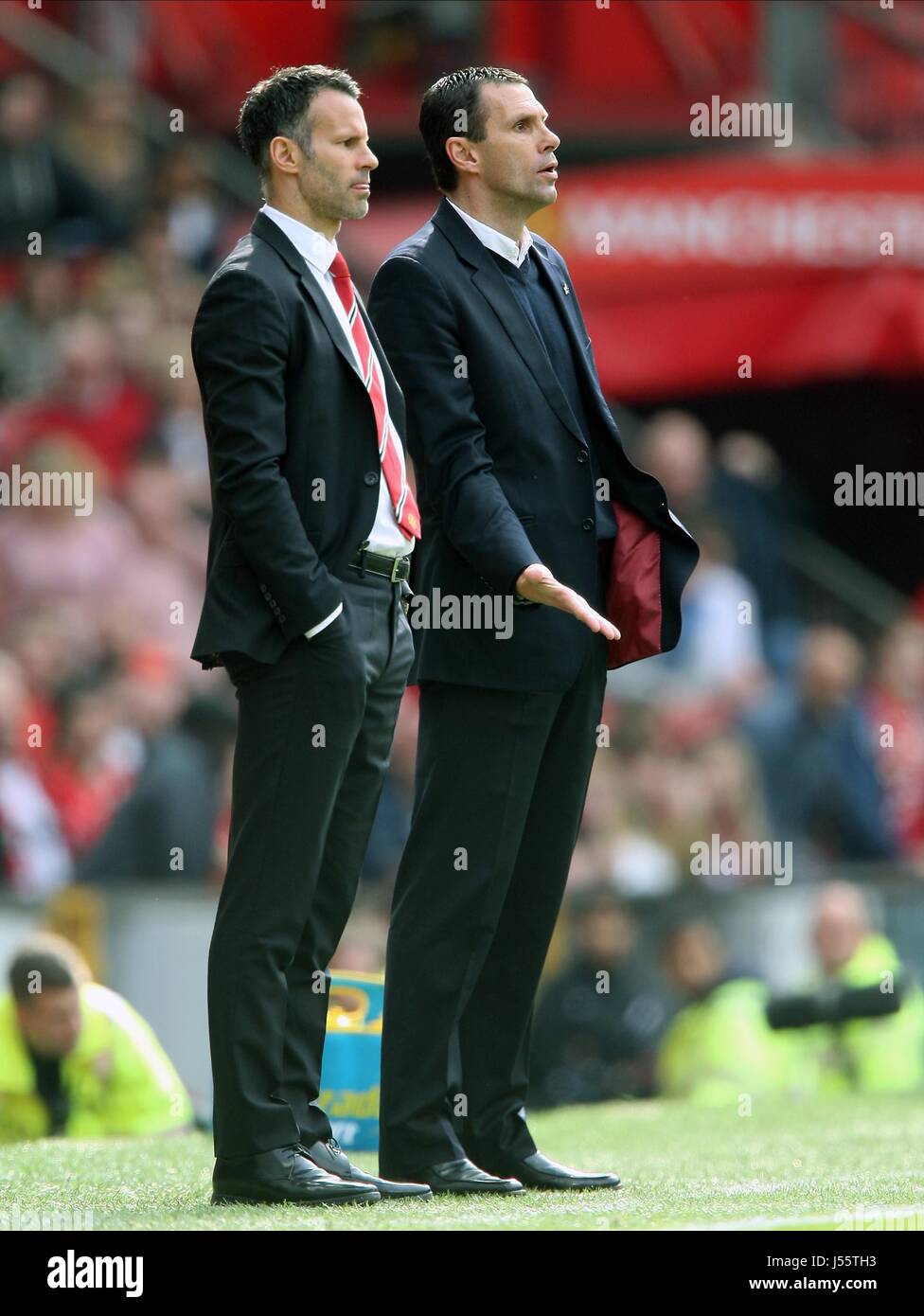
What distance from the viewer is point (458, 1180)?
5227 millimetres

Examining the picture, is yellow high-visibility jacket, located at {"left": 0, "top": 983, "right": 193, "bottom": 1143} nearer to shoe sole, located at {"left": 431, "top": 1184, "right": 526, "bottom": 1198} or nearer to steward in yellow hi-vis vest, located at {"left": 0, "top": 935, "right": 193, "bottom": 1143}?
steward in yellow hi-vis vest, located at {"left": 0, "top": 935, "right": 193, "bottom": 1143}

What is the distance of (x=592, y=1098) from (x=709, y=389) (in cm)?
574

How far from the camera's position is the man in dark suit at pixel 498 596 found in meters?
5.30

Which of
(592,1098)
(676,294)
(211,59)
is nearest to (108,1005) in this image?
(592,1098)

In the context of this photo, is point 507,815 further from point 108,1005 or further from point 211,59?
point 211,59

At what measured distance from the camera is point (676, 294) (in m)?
13.8

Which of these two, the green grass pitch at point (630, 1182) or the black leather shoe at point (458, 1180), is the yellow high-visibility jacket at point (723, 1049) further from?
the black leather shoe at point (458, 1180)

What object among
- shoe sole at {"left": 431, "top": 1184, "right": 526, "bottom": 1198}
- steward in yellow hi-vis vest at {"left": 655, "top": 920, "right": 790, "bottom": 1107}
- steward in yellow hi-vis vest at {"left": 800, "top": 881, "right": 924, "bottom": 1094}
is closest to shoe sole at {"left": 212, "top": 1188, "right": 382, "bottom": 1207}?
shoe sole at {"left": 431, "top": 1184, "right": 526, "bottom": 1198}

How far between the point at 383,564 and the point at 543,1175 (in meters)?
1.40

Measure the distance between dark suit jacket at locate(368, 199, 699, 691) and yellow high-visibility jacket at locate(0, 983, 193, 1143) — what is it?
114 inches

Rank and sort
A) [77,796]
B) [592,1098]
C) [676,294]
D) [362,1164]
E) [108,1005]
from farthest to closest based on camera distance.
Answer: [676,294] < [77,796] < [592,1098] < [108,1005] < [362,1164]

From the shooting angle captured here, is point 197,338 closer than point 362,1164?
Yes

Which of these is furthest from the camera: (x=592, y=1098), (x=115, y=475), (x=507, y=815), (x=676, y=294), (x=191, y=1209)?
(x=676, y=294)

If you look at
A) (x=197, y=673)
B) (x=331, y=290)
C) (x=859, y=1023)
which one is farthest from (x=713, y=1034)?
(x=331, y=290)
